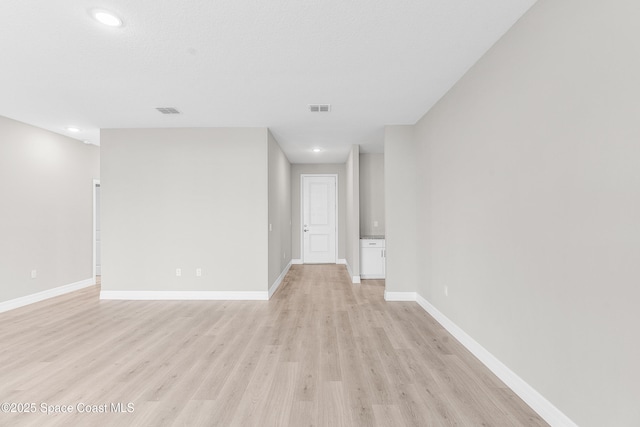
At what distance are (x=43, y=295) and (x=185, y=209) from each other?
8.48 ft

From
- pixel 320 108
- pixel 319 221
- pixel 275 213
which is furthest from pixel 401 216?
pixel 319 221

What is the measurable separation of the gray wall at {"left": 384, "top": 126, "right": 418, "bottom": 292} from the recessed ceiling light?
3.45m

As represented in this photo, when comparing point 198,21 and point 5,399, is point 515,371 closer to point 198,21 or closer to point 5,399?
point 198,21

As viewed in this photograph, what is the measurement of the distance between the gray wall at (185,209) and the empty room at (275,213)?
3 cm

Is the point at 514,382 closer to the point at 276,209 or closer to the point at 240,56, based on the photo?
the point at 240,56

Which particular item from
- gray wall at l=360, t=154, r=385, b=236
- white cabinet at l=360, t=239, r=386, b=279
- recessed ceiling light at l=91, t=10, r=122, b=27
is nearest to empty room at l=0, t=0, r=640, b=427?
recessed ceiling light at l=91, t=10, r=122, b=27

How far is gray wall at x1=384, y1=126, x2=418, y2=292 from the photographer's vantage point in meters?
4.62

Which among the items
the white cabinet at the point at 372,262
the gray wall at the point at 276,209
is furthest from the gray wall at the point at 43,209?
the white cabinet at the point at 372,262

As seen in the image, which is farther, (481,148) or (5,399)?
(481,148)

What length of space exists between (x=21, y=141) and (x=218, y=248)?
322 centimetres

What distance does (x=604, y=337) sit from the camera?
151 cm

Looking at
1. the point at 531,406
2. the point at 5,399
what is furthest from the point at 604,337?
the point at 5,399

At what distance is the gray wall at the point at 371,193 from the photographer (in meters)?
6.83

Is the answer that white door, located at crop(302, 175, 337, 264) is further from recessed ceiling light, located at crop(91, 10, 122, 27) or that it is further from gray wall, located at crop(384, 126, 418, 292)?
recessed ceiling light, located at crop(91, 10, 122, 27)
